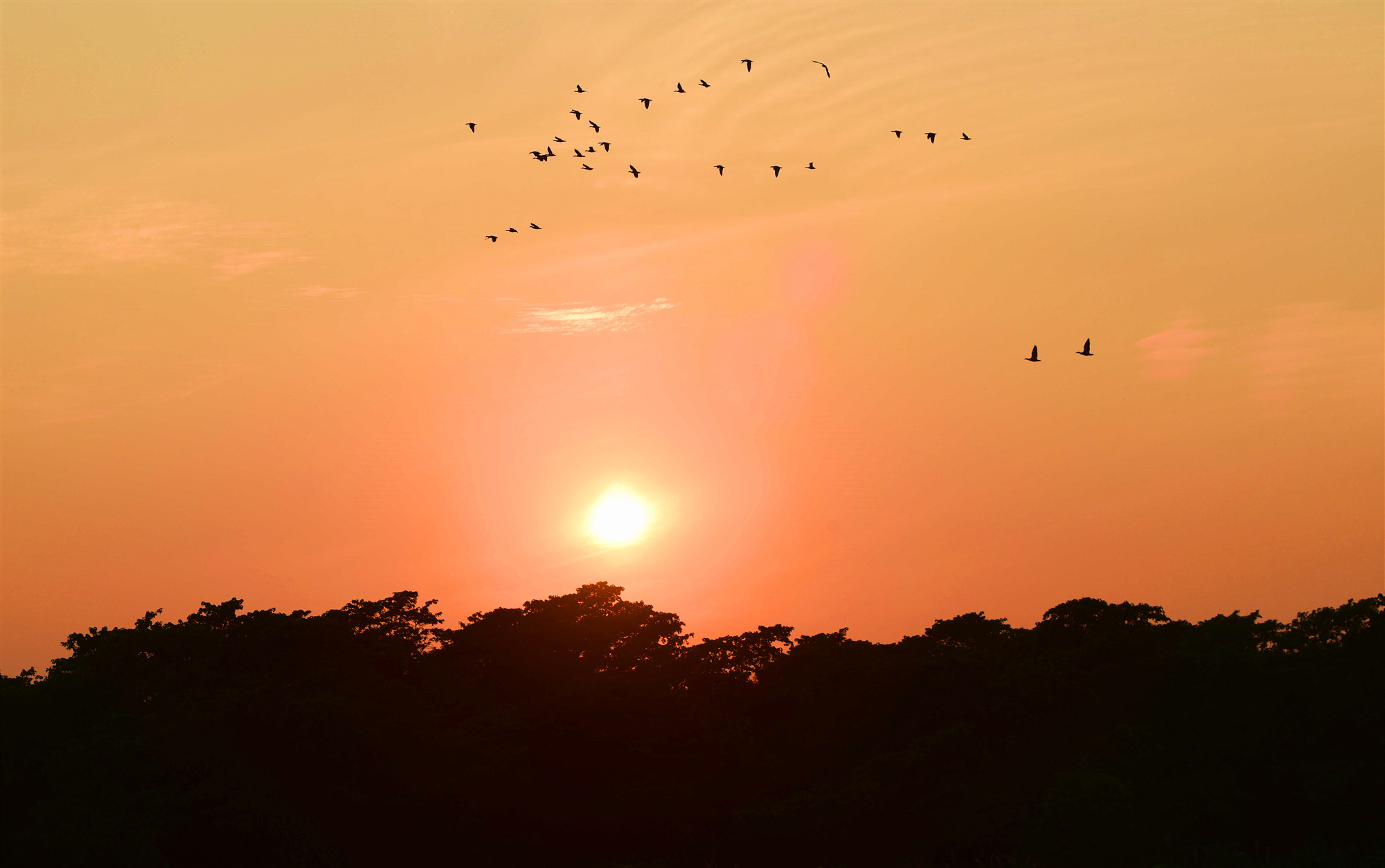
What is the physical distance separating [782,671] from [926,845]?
40.9ft

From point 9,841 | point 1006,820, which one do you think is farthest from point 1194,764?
point 9,841

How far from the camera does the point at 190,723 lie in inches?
1578

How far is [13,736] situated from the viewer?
109 ft

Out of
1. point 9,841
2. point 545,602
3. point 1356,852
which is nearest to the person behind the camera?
point 9,841

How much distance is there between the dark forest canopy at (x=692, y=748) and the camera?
34.6 m

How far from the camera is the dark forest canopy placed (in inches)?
1361

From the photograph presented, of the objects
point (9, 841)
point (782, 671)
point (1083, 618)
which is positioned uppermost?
point (1083, 618)

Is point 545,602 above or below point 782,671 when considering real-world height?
above

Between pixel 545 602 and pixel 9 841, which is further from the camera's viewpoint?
pixel 545 602

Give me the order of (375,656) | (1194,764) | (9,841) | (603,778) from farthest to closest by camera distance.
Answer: (375,656), (603,778), (1194,764), (9,841)

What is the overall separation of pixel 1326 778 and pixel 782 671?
23.5 metres

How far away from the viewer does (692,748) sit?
47406 mm

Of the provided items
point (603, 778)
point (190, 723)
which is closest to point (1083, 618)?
point (603, 778)

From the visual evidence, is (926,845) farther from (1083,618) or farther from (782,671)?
(1083,618)
